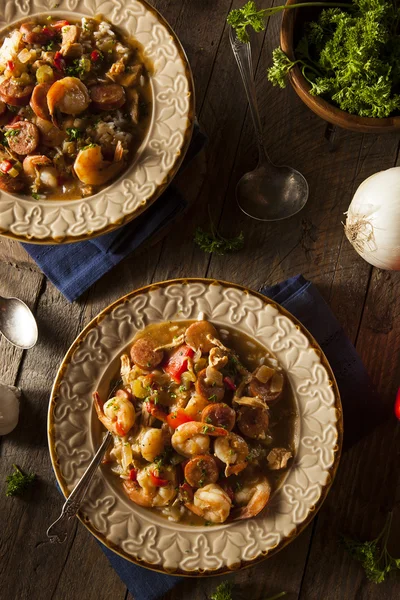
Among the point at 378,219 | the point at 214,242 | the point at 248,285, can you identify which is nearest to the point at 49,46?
the point at 214,242

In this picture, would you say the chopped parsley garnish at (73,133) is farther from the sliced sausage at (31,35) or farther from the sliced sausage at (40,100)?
the sliced sausage at (31,35)

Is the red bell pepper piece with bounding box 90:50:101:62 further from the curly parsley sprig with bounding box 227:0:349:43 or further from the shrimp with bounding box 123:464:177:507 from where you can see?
the shrimp with bounding box 123:464:177:507

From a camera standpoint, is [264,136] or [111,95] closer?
[111,95]

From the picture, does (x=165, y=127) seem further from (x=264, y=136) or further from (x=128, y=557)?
(x=128, y=557)

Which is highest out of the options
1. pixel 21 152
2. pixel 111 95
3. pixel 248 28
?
pixel 248 28

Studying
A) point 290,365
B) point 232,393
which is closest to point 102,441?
point 232,393

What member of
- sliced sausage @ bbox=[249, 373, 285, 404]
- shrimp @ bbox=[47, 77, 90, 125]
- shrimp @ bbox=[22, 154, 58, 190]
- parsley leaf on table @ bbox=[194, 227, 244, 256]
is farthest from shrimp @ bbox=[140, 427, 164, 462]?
shrimp @ bbox=[47, 77, 90, 125]

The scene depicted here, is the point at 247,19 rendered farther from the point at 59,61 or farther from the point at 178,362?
the point at 178,362
